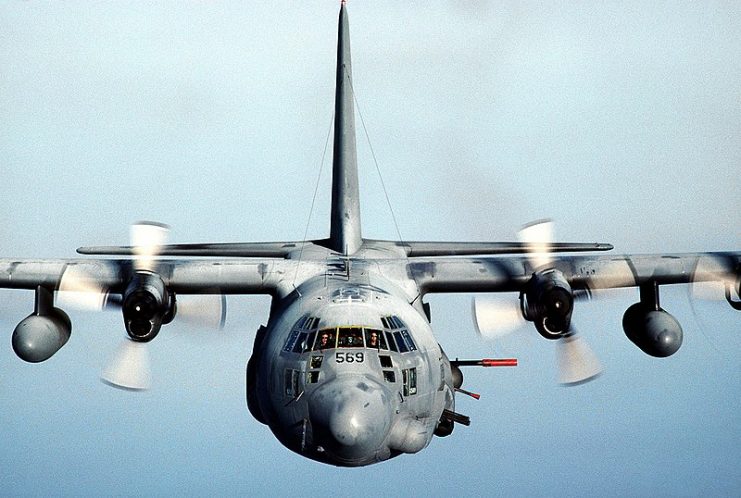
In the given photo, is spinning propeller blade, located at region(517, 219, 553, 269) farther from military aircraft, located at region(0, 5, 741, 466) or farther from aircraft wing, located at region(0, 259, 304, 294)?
aircraft wing, located at region(0, 259, 304, 294)

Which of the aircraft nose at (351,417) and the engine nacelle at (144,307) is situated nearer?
the aircraft nose at (351,417)

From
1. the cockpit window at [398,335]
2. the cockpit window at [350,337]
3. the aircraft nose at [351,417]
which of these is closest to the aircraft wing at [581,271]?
the cockpit window at [398,335]

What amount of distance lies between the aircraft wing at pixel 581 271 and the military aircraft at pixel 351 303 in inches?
1.1

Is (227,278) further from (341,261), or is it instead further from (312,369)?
(312,369)

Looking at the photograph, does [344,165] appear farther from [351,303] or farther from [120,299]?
[351,303]

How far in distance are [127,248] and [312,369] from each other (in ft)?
29.9

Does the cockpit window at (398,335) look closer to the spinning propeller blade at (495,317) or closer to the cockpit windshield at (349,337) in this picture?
the cockpit windshield at (349,337)

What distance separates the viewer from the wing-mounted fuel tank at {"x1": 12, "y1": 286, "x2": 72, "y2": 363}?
22.2 metres

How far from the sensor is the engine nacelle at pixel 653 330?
2284 centimetres

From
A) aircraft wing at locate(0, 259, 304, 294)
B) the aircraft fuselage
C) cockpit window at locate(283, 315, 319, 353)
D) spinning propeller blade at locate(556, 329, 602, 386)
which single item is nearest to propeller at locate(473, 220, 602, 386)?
spinning propeller blade at locate(556, 329, 602, 386)

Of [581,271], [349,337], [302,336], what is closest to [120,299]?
[302,336]

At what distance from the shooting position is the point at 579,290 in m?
23.5

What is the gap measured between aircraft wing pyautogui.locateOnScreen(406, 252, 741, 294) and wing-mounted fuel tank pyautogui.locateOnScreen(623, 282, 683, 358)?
1.51 feet

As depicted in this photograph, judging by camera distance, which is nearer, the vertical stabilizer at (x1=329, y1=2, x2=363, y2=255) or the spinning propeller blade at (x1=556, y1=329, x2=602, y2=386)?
the spinning propeller blade at (x1=556, y1=329, x2=602, y2=386)
